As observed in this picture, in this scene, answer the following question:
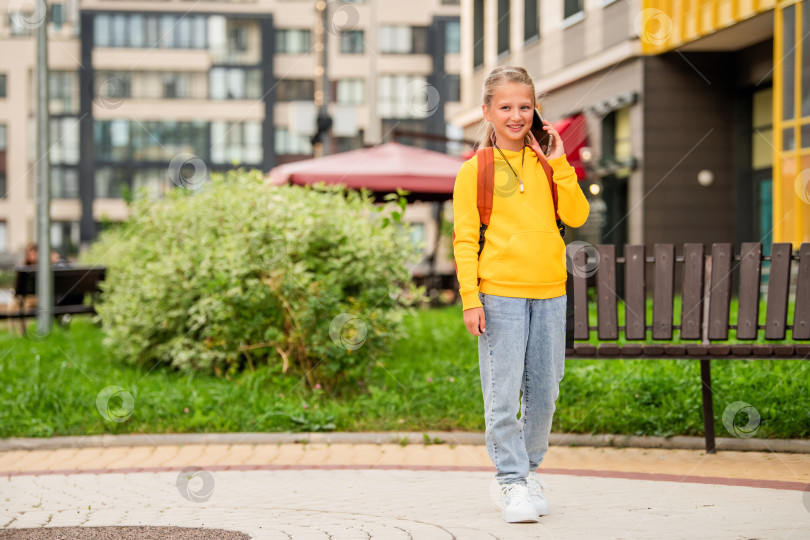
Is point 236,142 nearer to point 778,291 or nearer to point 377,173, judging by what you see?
point 377,173

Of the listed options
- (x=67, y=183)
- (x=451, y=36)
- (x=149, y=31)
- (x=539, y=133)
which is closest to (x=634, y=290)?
(x=539, y=133)

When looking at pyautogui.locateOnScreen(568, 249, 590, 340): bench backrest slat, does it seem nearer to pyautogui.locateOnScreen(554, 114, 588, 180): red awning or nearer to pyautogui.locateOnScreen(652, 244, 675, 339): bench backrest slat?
pyautogui.locateOnScreen(652, 244, 675, 339): bench backrest slat

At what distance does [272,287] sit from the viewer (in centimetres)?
830

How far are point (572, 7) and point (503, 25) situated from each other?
13.3 ft

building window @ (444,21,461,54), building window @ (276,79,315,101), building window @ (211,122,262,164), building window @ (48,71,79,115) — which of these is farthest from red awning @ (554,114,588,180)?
building window @ (48,71,79,115)

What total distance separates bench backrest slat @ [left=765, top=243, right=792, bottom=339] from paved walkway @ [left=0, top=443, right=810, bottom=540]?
0.72 meters

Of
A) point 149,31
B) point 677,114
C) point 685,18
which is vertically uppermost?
point 149,31

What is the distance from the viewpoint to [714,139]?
18484mm

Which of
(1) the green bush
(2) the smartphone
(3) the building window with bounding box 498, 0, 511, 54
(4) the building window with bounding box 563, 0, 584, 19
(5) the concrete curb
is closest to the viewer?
(2) the smartphone

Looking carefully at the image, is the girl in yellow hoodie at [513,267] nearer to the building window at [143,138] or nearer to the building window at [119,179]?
the building window at [119,179]

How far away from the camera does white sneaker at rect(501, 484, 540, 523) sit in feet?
14.2

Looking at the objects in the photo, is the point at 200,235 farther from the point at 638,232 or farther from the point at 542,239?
the point at 638,232

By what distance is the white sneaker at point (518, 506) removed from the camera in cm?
433

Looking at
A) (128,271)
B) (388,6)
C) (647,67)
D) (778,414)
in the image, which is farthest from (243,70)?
(778,414)
